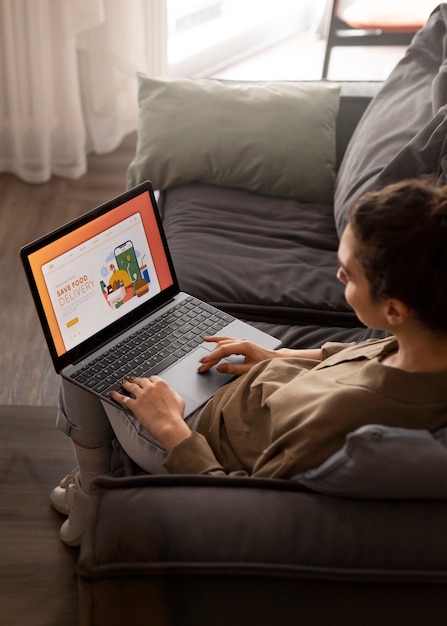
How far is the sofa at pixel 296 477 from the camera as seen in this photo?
3.52 ft

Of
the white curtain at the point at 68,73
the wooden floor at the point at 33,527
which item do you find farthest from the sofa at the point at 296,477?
the white curtain at the point at 68,73

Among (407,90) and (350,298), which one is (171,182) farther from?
(350,298)

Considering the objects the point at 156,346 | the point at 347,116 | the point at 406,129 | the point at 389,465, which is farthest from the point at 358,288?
the point at 347,116

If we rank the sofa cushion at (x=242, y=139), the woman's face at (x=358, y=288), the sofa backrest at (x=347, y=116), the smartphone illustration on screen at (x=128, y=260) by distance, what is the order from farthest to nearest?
the sofa backrest at (x=347, y=116) → the sofa cushion at (x=242, y=139) → the smartphone illustration on screen at (x=128, y=260) → the woman's face at (x=358, y=288)

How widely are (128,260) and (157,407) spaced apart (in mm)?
364

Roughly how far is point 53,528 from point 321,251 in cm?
93

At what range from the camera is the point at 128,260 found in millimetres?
1663

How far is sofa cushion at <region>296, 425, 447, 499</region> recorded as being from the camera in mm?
1064

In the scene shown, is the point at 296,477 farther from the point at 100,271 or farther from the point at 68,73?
the point at 68,73

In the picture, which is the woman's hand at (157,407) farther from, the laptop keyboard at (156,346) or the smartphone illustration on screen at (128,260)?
the smartphone illustration on screen at (128,260)

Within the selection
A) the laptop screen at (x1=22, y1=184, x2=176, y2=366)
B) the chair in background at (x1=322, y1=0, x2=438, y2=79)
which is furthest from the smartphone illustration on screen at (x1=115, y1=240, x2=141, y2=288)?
the chair in background at (x1=322, y1=0, x2=438, y2=79)

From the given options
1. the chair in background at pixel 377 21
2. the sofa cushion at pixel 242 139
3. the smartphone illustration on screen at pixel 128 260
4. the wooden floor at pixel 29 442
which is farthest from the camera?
the chair in background at pixel 377 21

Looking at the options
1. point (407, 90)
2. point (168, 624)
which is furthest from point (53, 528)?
point (407, 90)

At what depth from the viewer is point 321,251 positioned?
2115 mm
